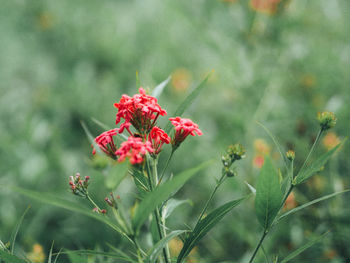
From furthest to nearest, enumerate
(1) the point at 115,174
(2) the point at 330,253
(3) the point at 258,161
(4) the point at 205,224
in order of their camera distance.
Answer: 1. (3) the point at 258,161
2. (2) the point at 330,253
3. (4) the point at 205,224
4. (1) the point at 115,174

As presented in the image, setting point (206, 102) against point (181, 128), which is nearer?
point (181, 128)

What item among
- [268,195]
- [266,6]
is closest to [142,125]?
[268,195]

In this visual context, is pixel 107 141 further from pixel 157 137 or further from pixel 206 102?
pixel 206 102

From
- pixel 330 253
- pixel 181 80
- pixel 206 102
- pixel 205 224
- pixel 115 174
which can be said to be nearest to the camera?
pixel 115 174

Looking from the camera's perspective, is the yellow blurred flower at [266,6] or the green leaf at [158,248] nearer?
the green leaf at [158,248]

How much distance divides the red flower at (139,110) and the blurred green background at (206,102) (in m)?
0.29

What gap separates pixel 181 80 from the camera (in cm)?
275

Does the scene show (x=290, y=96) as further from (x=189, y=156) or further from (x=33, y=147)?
(x=33, y=147)

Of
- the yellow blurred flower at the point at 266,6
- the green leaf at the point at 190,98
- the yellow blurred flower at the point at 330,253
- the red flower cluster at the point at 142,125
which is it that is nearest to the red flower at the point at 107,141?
the red flower cluster at the point at 142,125

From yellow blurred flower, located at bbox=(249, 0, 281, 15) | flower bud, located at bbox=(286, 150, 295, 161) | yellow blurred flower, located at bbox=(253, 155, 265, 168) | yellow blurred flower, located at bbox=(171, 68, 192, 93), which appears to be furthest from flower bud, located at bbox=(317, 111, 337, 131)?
yellow blurred flower, located at bbox=(171, 68, 192, 93)

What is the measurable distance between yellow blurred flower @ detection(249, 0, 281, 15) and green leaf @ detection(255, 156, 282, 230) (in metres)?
1.54

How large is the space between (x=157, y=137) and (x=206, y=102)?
72.8 inches

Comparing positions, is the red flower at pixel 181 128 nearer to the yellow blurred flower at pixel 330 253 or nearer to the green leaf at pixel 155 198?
the green leaf at pixel 155 198

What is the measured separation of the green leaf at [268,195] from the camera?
0.60 metres
